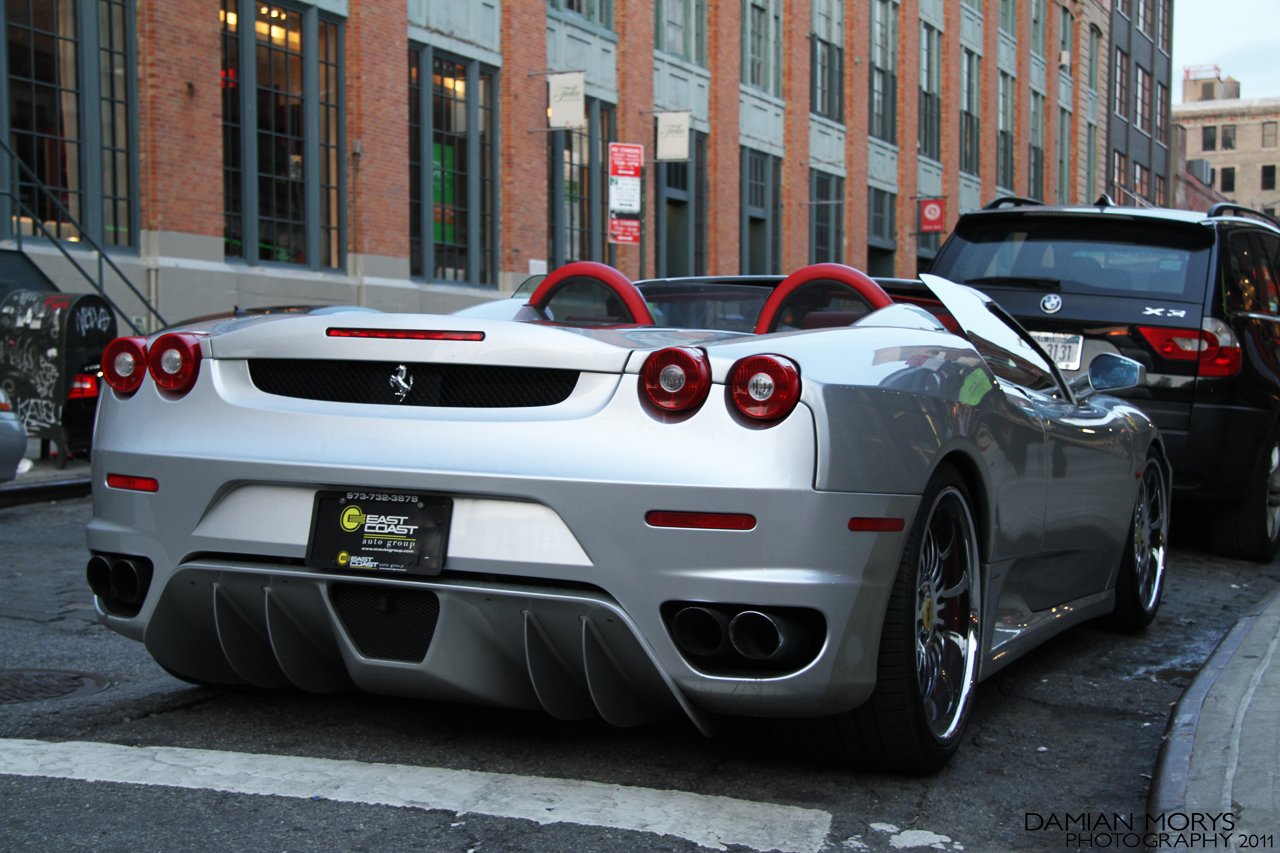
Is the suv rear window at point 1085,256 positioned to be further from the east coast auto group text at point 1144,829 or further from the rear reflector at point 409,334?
the rear reflector at point 409,334

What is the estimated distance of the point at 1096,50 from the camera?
52.6m

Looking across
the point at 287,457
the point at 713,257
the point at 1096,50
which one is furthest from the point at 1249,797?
the point at 1096,50

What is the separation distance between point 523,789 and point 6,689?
1.91 m

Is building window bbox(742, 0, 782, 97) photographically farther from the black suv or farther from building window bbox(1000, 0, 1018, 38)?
the black suv

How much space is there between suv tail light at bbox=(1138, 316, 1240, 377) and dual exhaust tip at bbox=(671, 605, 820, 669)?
4984 millimetres

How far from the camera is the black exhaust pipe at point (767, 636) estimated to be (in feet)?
10.0

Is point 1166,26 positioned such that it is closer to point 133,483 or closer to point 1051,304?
point 1051,304

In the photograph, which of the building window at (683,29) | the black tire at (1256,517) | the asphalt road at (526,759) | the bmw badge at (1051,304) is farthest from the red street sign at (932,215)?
the asphalt road at (526,759)

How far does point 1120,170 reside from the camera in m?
55.5

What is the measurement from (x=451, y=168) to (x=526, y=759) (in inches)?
737

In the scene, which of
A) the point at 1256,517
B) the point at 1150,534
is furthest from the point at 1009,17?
the point at 1150,534

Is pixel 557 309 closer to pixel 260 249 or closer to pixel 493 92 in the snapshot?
pixel 260 249

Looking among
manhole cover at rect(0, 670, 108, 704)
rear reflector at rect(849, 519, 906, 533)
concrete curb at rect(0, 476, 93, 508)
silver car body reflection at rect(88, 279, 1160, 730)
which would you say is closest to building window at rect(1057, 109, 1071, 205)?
concrete curb at rect(0, 476, 93, 508)

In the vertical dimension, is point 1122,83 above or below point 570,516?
above
